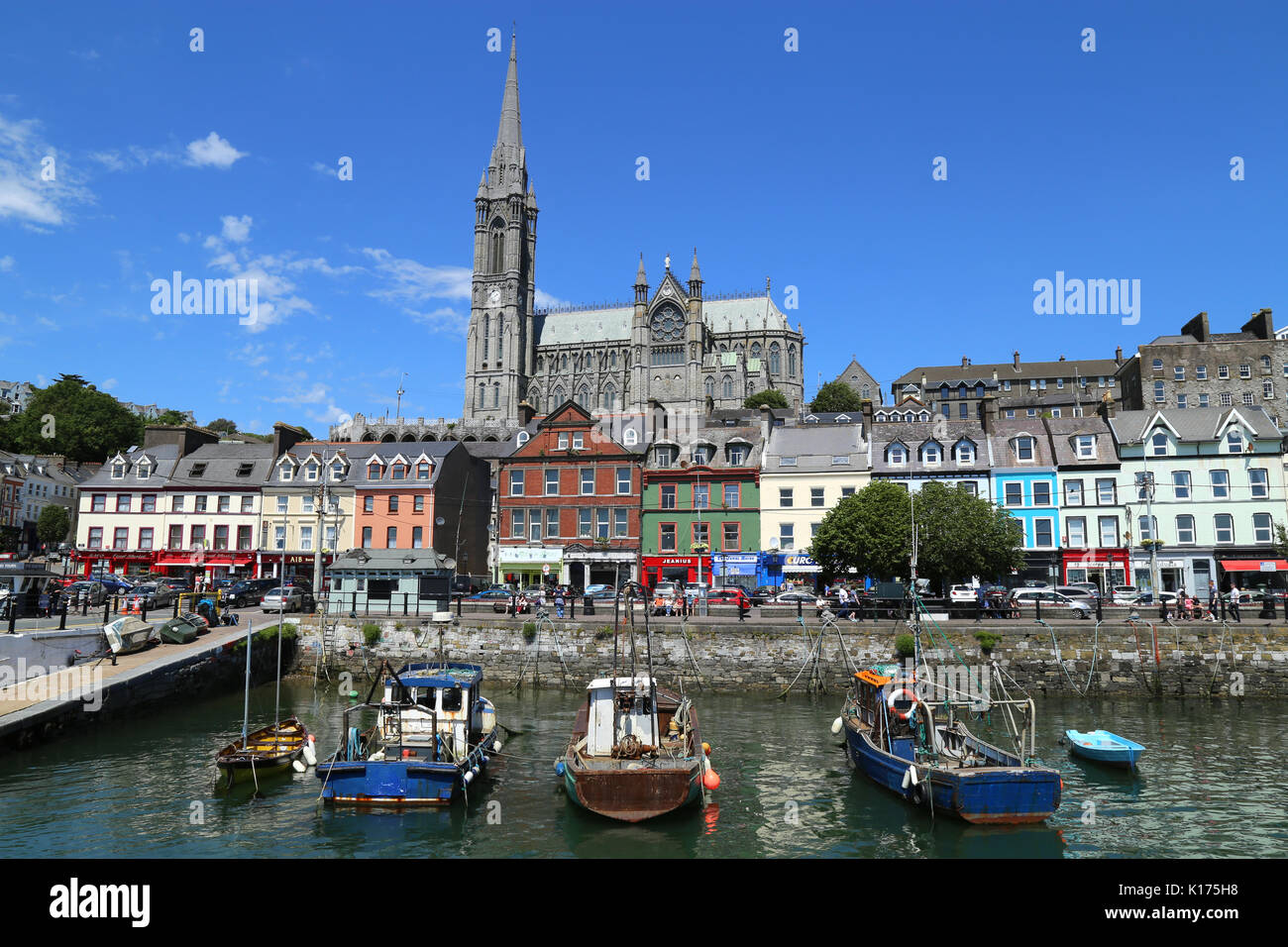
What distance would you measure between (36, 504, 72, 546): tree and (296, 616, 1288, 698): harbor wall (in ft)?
247

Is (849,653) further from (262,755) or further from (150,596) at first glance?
(150,596)

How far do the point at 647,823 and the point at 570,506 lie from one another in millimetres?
43585

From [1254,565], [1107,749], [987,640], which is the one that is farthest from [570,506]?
[1254,565]

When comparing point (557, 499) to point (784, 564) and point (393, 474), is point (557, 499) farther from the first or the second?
point (784, 564)

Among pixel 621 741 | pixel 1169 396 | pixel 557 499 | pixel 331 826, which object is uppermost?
pixel 1169 396

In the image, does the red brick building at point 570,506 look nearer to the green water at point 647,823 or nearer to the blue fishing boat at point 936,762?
the green water at point 647,823

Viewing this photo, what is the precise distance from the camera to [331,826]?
59.4ft

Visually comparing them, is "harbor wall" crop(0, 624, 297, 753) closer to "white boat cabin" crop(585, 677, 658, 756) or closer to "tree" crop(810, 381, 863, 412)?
"white boat cabin" crop(585, 677, 658, 756)

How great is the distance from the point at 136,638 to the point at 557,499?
32.2 metres

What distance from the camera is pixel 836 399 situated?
140 metres

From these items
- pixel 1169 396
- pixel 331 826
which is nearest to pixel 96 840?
pixel 331 826

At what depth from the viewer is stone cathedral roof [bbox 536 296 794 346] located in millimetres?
153750

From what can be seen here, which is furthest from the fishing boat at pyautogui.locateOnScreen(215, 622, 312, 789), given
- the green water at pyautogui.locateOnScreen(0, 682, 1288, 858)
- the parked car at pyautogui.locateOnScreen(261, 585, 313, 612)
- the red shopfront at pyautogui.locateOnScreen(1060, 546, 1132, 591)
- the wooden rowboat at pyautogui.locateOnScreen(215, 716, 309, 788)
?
the red shopfront at pyautogui.locateOnScreen(1060, 546, 1132, 591)
